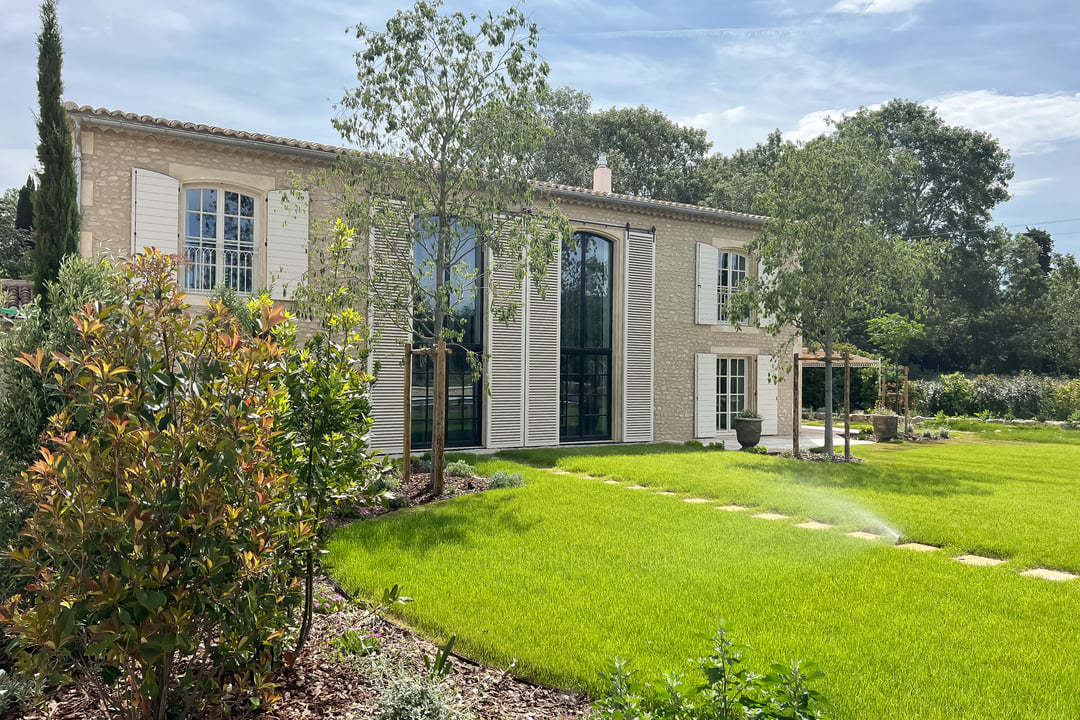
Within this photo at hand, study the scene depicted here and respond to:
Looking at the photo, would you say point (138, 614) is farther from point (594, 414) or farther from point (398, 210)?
point (594, 414)

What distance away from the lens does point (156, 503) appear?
2.18 m

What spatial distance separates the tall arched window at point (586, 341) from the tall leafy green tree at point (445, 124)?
4670 mm

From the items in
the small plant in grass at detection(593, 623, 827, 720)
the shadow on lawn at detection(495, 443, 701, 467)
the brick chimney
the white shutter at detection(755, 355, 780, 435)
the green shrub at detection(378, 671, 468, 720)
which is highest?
the brick chimney

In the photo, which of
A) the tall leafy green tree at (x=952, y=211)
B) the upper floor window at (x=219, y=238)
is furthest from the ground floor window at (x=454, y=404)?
the tall leafy green tree at (x=952, y=211)

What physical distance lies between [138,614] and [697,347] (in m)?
13.9

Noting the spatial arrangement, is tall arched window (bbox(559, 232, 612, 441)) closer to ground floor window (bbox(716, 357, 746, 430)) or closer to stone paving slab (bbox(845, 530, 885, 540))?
ground floor window (bbox(716, 357, 746, 430))

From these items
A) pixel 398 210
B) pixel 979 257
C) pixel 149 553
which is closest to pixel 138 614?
pixel 149 553

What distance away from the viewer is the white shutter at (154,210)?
986 centimetres

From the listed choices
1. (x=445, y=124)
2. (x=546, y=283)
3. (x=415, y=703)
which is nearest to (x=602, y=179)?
(x=546, y=283)

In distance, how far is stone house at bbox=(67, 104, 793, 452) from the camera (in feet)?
32.7

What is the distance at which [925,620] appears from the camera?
4152 millimetres

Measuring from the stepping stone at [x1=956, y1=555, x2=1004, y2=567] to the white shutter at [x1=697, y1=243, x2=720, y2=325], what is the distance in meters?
9.58

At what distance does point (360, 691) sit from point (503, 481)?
5.84 metres

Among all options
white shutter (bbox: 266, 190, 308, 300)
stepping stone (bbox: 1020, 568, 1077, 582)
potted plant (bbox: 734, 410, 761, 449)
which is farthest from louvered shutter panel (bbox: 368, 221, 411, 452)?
stepping stone (bbox: 1020, 568, 1077, 582)
